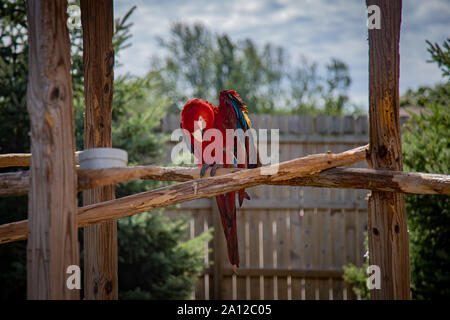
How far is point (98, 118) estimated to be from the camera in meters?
2.46

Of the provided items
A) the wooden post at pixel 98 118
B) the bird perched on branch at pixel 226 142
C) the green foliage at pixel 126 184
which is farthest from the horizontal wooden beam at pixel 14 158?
the green foliage at pixel 126 184

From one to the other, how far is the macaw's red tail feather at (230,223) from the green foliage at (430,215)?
1838 millimetres

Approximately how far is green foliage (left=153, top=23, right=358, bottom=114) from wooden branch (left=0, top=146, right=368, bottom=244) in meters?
6.85

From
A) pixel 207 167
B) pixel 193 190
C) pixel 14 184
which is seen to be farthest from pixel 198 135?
pixel 14 184

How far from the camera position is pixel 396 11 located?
2.03m

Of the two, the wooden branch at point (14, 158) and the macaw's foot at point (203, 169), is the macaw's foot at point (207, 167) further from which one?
the wooden branch at point (14, 158)

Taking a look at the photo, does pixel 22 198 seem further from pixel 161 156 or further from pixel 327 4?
pixel 327 4

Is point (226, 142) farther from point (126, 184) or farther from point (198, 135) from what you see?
point (126, 184)

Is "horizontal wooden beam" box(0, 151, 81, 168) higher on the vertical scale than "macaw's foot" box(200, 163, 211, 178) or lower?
higher

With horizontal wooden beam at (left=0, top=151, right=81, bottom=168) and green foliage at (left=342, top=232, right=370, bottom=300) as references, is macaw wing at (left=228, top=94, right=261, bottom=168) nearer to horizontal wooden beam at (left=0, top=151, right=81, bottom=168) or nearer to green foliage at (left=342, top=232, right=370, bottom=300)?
horizontal wooden beam at (left=0, top=151, right=81, bottom=168)

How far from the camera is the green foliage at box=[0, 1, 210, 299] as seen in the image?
3641 mm

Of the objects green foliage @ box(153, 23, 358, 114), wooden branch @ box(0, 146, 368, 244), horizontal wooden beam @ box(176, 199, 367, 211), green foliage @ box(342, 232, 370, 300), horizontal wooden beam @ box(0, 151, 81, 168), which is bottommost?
green foliage @ box(342, 232, 370, 300)

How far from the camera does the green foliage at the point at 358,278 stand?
3924 mm

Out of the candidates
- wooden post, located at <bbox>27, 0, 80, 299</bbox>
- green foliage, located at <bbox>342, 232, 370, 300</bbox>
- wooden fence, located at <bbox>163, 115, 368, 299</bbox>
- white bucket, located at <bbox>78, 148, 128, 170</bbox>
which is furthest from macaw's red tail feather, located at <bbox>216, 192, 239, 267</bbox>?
wooden fence, located at <bbox>163, 115, 368, 299</bbox>
